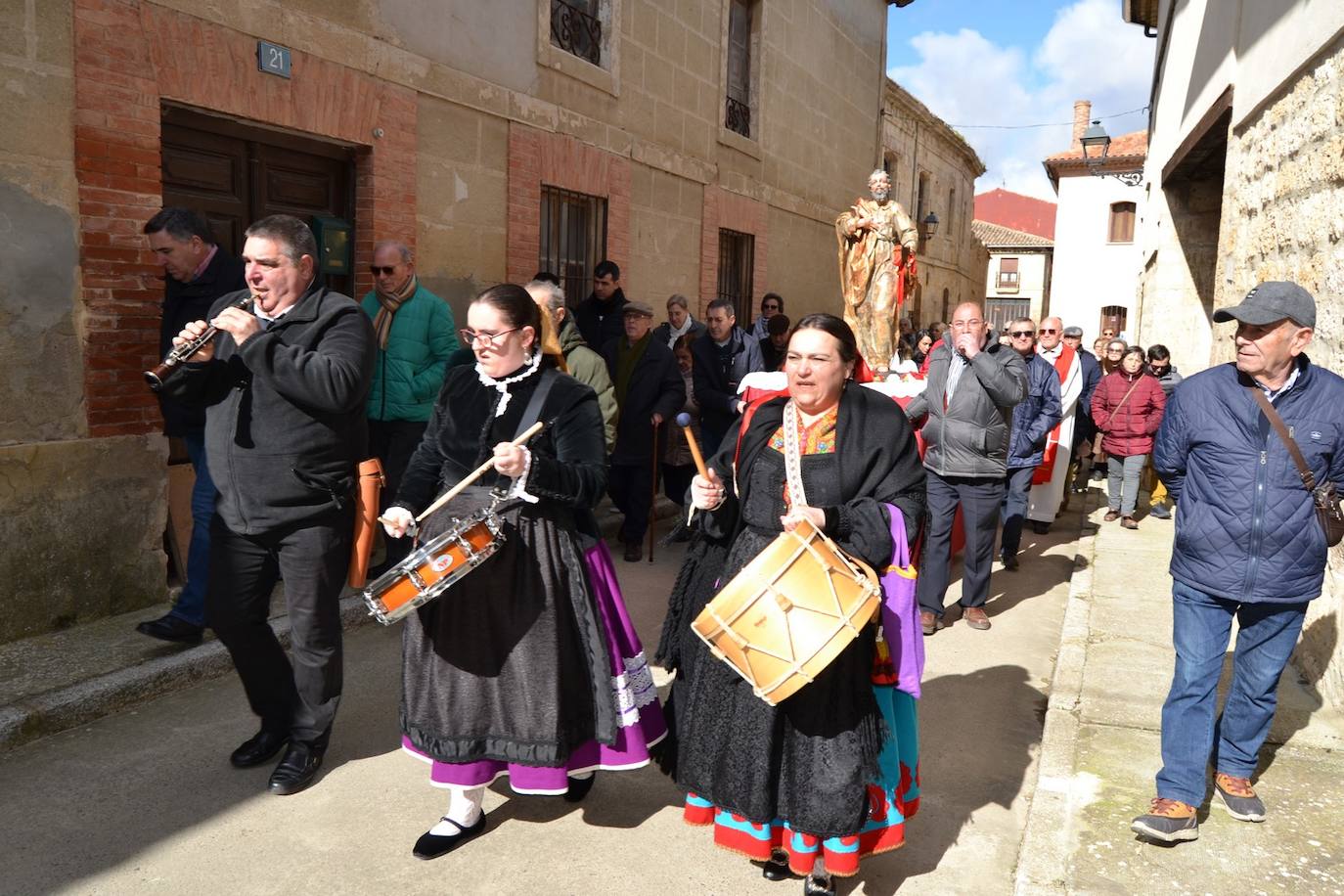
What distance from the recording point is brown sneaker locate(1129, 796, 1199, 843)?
338cm

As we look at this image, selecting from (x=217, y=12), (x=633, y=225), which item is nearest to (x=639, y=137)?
(x=633, y=225)

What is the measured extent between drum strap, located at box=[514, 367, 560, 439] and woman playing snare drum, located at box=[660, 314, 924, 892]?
59 cm

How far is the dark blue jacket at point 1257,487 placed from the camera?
3.30 m

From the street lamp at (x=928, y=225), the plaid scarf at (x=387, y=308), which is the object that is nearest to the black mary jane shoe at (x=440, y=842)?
the plaid scarf at (x=387, y=308)

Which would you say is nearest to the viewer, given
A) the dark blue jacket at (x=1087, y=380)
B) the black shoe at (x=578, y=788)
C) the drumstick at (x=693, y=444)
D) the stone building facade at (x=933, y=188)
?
the drumstick at (x=693, y=444)

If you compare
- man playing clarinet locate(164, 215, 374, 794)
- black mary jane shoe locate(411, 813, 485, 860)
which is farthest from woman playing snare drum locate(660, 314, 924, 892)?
man playing clarinet locate(164, 215, 374, 794)

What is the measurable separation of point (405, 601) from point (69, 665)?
2.64m

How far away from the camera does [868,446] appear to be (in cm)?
299

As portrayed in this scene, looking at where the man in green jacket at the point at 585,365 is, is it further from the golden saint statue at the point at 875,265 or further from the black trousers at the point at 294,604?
the golden saint statue at the point at 875,265

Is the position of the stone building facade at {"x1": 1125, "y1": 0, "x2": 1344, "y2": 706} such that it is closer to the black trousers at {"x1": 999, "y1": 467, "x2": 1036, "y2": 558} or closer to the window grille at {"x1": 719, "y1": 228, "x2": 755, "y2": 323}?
the black trousers at {"x1": 999, "y1": 467, "x2": 1036, "y2": 558}

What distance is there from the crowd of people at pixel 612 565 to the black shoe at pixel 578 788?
32cm

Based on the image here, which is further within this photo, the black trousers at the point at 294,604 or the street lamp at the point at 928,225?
the street lamp at the point at 928,225

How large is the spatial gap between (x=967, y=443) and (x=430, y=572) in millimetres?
3699

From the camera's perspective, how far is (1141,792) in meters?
3.79
